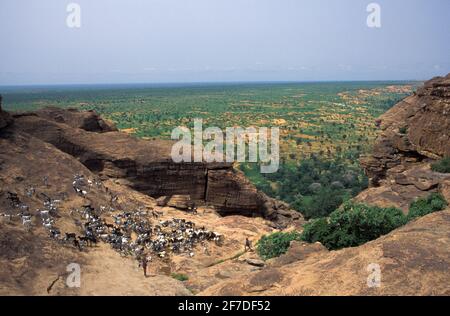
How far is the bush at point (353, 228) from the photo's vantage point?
14.7 meters

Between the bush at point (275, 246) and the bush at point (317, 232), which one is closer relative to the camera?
the bush at point (317, 232)

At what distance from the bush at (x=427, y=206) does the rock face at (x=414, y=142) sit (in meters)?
4.66

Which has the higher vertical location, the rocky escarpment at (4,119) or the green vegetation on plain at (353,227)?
the rocky escarpment at (4,119)

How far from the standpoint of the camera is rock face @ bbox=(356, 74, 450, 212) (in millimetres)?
24513

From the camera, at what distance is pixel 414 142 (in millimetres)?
26625

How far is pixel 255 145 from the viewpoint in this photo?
64000mm

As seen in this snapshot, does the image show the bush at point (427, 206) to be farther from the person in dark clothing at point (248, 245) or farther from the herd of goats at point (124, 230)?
the herd of goats at point (124, 230)

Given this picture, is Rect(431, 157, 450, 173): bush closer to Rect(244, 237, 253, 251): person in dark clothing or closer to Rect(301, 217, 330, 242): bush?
Rect(301, 217, 330, 242): bush

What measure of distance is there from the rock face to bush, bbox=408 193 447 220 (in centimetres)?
466

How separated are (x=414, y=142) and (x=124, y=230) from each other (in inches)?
752

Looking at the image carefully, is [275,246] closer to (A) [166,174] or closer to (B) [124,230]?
(B) [124,230]

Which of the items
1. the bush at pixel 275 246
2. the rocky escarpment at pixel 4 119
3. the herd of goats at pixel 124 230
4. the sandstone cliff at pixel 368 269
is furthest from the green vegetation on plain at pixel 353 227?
the rocky escarpment at pixel 4 119
